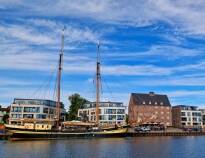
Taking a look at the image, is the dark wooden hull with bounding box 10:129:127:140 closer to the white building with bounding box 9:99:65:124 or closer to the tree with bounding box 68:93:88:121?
the white building with bounding box 9:99:65:124

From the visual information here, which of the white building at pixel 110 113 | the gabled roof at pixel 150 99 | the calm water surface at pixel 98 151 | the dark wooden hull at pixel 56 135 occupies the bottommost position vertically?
the calm water surface at pixel 98 151

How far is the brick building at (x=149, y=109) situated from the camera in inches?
7416

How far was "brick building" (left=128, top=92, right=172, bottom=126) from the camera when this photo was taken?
188375 millimetres

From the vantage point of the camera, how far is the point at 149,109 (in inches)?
7515

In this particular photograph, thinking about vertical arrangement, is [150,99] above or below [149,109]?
above

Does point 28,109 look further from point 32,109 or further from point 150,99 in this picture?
point 150,99

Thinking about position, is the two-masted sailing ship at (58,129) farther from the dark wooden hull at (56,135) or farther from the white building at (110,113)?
the white building at (110,113)

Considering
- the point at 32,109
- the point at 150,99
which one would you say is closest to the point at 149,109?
the point at 150,99

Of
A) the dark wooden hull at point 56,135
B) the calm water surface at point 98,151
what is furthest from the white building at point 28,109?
the calm water surface at point 98,151

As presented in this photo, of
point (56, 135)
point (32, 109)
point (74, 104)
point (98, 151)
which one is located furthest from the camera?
point (74, 104)

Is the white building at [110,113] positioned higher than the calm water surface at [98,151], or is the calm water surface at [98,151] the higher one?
the white building at [110,113]

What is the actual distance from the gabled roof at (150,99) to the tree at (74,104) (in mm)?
27740

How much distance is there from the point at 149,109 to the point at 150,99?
18.9 ft

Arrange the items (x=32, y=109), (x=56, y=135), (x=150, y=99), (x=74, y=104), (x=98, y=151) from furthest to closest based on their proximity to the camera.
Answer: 1. (x=150, y=99)
2. (x=74, y=104)
3. (x=32, y=109)
4. (x=56, y=135)
5. (x=98, y=151)
